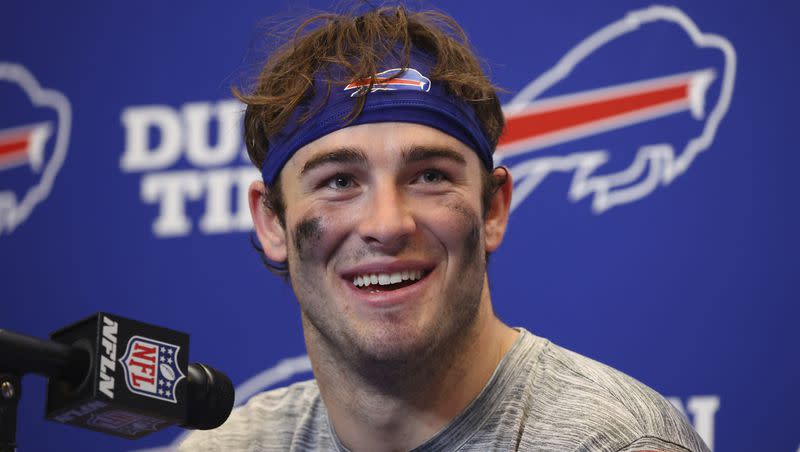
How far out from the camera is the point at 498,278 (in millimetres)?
2293

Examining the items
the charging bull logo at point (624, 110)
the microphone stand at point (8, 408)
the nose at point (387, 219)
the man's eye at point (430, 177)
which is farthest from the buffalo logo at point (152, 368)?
the charging bull logo at point (624, 110)

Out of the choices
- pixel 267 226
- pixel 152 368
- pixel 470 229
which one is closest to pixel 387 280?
pixel 470 229

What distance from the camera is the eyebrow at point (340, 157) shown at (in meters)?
1.57

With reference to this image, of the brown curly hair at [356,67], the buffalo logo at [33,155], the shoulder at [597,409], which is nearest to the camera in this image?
the shoulder at [597,409]

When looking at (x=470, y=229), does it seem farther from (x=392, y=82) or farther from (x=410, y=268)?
(x=392, y=82)

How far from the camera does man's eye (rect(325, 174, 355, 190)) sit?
1.59 meters

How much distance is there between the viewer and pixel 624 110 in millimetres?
2242

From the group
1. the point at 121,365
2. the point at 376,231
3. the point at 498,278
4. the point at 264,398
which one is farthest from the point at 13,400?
the point at 498,278

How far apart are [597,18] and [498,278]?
567 millimetres

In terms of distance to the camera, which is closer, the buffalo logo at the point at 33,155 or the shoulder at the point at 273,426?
the shoulder at the point at 273,426

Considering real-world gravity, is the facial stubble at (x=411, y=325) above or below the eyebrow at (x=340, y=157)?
below

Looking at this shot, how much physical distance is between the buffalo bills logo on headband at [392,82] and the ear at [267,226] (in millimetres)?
267

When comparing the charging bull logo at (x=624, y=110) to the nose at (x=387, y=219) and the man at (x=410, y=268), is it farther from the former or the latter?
the nose at (x=387, y=219)

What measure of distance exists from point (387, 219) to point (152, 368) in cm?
46
